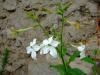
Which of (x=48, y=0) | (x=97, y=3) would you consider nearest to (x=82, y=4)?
(x=97, y=3)

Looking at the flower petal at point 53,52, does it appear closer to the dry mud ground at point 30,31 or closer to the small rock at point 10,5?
the dry mud ground at point 30,31

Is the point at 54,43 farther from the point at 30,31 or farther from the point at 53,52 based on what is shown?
the point at 30,31

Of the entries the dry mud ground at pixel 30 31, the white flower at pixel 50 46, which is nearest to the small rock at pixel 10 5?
the dry mud ground at pixel 30 31

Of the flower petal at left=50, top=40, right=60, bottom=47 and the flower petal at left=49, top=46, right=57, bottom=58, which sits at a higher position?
the flower petal at left=50, top=40, right=60, bottom=47

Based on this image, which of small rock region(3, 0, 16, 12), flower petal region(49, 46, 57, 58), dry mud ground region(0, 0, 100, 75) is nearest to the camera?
flower petal region(49, 46, 57, 58)

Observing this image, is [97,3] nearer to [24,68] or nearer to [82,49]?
[24,68]

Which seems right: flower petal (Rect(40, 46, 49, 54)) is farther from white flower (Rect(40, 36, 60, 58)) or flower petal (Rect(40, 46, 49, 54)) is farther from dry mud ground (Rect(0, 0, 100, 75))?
dry mud ground (Rect(0, 0, 100, 75))

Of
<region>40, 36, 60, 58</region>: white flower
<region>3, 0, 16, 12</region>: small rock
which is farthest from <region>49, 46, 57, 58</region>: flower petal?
<region>3, 0, 16, 12</region>: small rock

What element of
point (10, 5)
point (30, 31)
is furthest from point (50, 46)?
point (10, 5)
